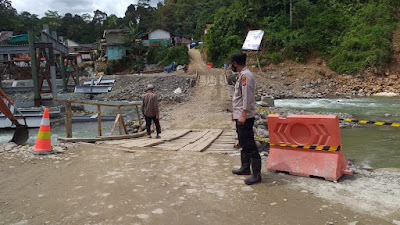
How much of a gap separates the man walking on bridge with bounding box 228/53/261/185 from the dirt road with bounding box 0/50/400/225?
299 mm

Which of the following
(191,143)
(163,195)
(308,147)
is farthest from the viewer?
(191,143)

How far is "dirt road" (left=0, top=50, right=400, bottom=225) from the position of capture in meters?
3.14

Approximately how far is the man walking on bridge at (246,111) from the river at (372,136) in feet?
14.4

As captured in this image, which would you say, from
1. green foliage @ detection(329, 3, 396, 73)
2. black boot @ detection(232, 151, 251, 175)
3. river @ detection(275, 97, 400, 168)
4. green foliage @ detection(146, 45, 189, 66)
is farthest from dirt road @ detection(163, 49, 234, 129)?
green foliage @ detection(329, 3, 396, 73)

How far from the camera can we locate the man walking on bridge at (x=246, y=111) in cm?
409

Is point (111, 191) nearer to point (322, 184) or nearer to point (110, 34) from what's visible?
point (322, 184)

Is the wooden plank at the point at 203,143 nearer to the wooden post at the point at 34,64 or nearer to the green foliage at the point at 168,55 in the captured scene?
the wooden post at the point at 34,64

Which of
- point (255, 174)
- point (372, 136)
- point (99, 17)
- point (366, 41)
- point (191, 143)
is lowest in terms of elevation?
point (372, 136)

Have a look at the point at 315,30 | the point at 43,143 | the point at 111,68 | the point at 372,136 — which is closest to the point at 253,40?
the point at 315,30

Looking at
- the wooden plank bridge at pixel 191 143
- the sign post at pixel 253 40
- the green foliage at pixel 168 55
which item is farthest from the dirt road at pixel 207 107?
the green foliage at pixel 168 55

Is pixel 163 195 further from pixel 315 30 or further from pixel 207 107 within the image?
pixel 315 30

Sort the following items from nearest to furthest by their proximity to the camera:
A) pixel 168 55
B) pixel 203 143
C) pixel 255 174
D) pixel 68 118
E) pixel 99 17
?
pixel 255 174, pixel 203 143, pixel 68 118, pixel 168 55, pixel 99 17

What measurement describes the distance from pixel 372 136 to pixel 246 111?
29.3 feet

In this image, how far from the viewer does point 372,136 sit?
35.9ft
